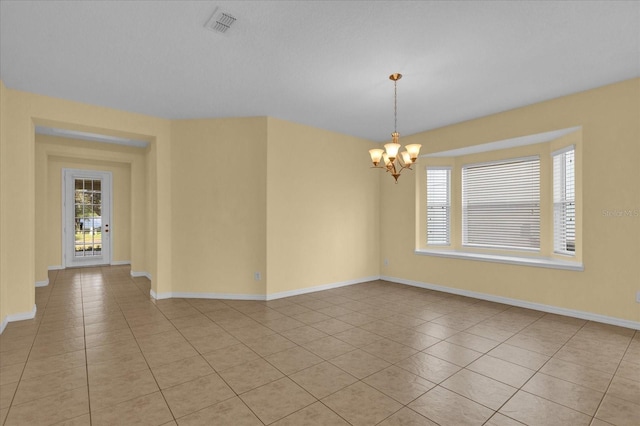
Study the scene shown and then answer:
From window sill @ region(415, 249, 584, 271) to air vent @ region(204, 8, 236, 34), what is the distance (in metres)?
4.65

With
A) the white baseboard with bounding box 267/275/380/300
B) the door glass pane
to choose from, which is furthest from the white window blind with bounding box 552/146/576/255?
the door glass pane

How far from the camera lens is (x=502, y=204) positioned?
210 inches

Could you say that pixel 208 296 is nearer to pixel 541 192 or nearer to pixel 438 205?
pixel 438 205

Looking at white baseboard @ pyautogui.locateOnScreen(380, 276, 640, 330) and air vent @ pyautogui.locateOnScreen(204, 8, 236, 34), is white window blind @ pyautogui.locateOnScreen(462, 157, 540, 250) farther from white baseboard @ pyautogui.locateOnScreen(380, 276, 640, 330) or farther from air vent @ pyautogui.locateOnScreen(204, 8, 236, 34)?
air vent @ pyautogui.locateOnScreen(204, 8, 236, 34)

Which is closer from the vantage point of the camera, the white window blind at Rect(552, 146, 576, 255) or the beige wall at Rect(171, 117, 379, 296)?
the white window blind at Rect(552, 146, 576, 255)

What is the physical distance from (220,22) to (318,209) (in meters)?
3.45

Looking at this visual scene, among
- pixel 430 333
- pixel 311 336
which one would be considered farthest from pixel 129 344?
pixel 430 333

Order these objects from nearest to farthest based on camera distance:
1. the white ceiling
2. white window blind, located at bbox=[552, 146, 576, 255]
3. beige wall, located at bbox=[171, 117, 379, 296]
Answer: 1. the white ceiling
2. white window blind, located at bbox=[552, 146, 576, 255]
3. beige wall, located at bbox=[171, 117, 379, 296]

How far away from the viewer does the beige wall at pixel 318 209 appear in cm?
498

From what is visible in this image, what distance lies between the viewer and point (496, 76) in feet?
11.4

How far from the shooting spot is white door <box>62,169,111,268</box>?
7.58 metres

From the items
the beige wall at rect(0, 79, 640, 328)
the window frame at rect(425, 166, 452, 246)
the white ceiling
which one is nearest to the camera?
the white ceiling

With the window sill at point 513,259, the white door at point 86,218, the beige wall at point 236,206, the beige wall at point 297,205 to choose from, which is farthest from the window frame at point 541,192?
the white door at point 86,218

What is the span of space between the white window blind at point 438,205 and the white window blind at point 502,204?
28cm
